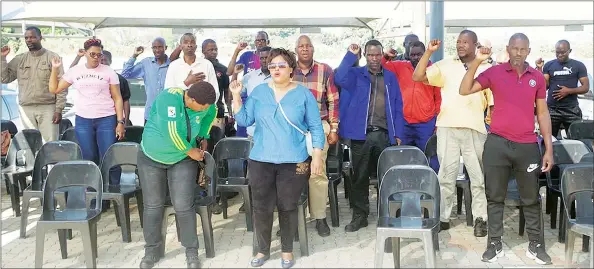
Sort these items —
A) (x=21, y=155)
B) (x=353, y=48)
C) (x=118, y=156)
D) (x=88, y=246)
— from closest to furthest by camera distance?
(x=88, y=246) < (x=353, y=48) < (x=118, y=156) < (x=21, y=155)

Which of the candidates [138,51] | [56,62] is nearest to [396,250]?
[56,62]

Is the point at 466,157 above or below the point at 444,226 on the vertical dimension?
above

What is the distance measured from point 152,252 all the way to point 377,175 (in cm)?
224

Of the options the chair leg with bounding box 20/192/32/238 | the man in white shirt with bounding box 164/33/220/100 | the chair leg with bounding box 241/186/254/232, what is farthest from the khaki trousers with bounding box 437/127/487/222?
the chair leg with bounding box 20/192/32/238

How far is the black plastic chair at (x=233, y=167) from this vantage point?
609 cm

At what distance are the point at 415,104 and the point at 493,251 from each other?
181cm

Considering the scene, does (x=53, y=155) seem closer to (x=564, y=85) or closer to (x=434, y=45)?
(x=434, y=45)

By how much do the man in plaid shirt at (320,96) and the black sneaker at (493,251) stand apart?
4.97 ft

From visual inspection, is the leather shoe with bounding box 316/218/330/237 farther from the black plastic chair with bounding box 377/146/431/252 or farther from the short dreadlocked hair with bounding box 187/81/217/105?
the short dreadlocked hair with bounding box 187/81/217/105

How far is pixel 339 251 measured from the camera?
5.46 metres

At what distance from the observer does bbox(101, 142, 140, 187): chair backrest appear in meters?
5.96

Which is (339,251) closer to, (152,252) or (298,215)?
(298,215)

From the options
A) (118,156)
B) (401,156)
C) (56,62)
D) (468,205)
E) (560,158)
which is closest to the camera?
(401,156)

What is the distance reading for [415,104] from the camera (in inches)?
249
